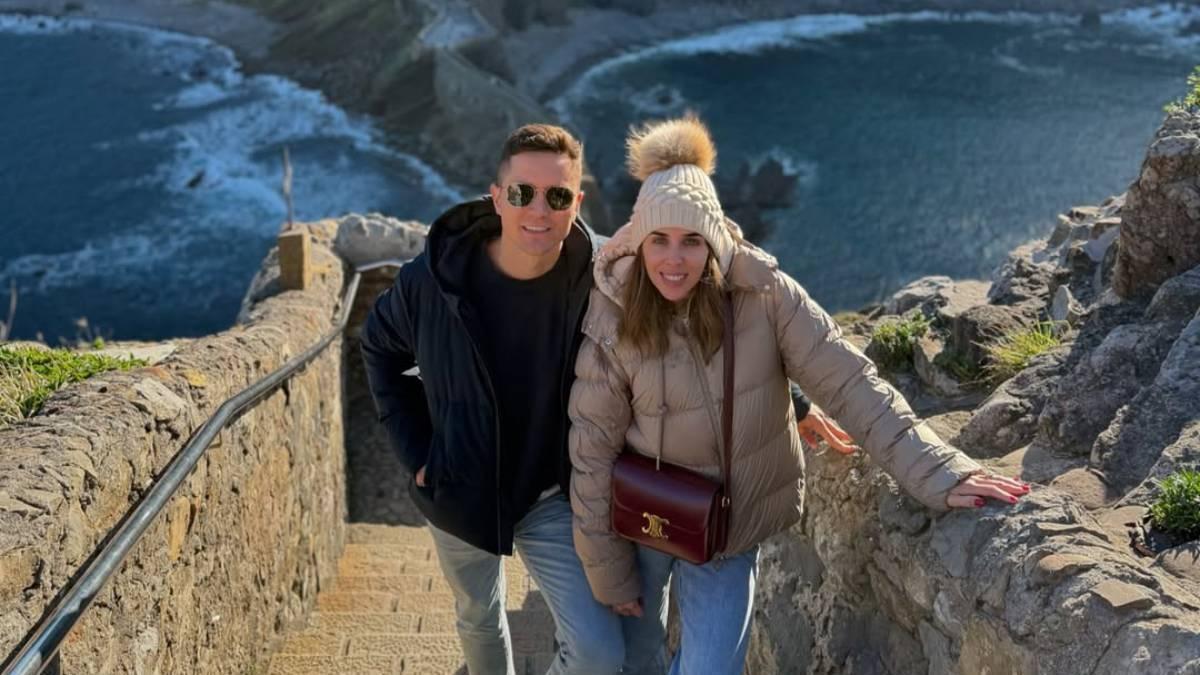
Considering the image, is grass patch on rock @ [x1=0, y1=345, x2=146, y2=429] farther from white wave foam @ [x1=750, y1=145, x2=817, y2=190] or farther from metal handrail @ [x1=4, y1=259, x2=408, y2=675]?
white wave foam @ [x1=750, y1=145, x2=817, y2=190]

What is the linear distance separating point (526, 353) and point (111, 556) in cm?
157

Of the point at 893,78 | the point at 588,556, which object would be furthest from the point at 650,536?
the point at 893,78

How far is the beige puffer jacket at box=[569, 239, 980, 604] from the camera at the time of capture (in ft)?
12.6

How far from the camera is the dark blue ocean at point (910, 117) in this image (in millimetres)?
42531

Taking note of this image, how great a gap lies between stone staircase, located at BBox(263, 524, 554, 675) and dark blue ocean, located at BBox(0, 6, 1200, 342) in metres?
27.1

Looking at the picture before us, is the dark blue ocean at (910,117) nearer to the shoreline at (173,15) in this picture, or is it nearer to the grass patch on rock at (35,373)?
the shoreline at (173,15)

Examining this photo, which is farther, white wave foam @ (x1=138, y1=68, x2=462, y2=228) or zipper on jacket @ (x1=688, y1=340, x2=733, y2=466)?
white wave foam @ (x1=138, y1=68, x2=462, y2=228)

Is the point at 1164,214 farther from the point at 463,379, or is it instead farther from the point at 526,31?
the point at 526,31

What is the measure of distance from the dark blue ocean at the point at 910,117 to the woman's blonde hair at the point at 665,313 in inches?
1389

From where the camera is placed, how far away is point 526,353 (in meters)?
4.25

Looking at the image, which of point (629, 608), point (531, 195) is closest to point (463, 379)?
point (531, 195)

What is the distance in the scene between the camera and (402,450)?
15.1ft

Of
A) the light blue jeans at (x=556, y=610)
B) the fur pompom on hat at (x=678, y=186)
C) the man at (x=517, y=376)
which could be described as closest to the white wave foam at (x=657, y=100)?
the light blue jeans at (x=556, y=610)

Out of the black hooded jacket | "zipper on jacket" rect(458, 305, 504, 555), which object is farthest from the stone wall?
"zipper on jacket" rect(458, 305, 504, 555)
